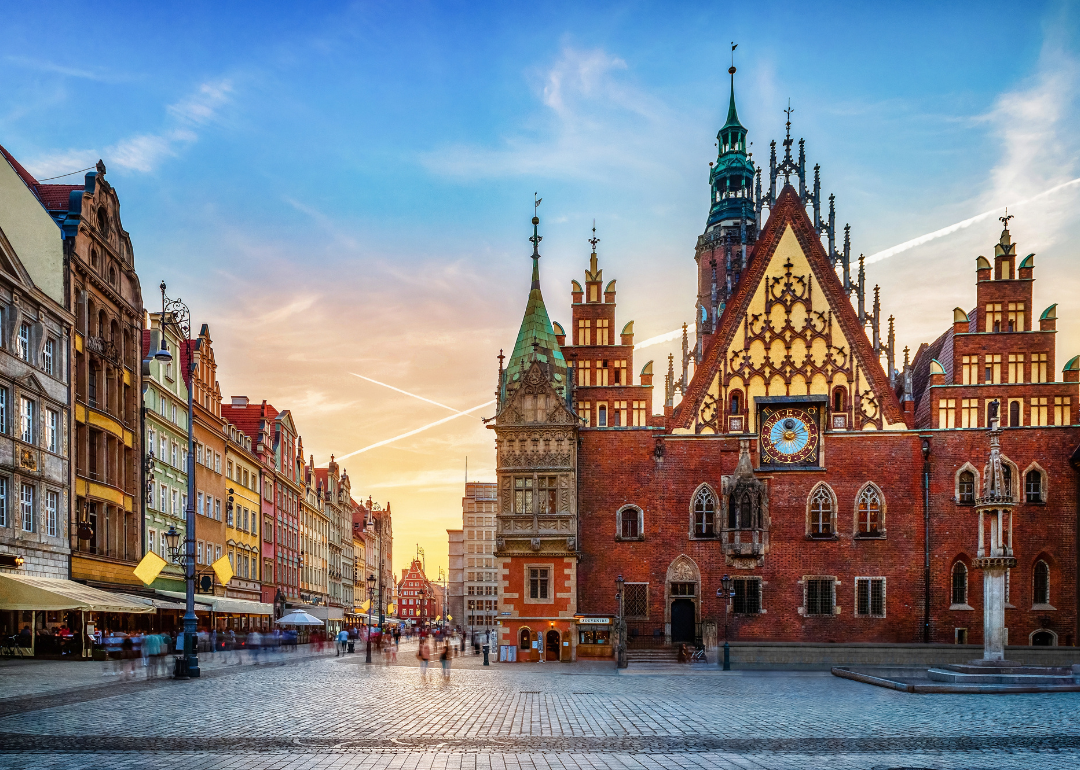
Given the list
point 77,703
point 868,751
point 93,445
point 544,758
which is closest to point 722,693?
point 868,751

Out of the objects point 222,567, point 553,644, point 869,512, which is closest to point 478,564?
point 553,644

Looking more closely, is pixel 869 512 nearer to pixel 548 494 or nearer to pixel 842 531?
pixel 842 531

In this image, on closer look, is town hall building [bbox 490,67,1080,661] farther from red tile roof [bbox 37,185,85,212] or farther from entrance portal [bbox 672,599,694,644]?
red tile roof [bbox 37,185,85,212]

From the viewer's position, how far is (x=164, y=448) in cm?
5159

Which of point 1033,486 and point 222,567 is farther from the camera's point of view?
point 1033,486

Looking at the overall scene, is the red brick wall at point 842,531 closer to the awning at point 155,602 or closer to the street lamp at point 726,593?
the street lamp at point 726,593

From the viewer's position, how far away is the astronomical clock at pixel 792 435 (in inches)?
1938

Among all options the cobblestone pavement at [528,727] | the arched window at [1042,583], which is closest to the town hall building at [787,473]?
the arched window at [1042,583]

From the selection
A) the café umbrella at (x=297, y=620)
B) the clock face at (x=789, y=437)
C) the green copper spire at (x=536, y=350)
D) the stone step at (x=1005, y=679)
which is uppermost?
the green copper spire at (x=536, y=350)

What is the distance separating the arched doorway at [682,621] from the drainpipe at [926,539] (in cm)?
1042

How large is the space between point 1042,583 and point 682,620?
1627 cm

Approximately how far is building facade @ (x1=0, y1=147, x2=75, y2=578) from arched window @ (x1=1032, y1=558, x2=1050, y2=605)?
40850mm

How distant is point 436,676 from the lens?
3366 centimetres

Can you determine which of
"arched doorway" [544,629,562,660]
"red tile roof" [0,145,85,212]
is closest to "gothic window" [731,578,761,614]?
"arched doorway" [544,629,562,660]
